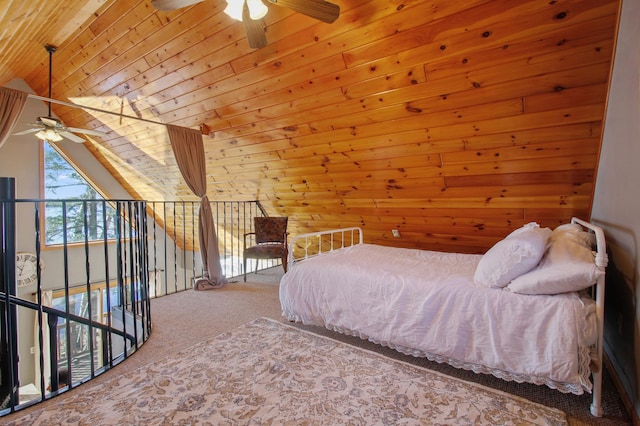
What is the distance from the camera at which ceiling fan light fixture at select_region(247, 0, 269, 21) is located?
69.5 inches

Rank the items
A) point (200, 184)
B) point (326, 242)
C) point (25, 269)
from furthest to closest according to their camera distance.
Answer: point (25, 269), point (326, 242), point (200, 184)

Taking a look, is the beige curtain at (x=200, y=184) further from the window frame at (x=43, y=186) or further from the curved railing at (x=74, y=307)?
the window frame at (x=43, y=186)

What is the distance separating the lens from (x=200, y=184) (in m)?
3.90

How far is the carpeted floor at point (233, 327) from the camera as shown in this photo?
1.69 metres

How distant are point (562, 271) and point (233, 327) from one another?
8.11 ft

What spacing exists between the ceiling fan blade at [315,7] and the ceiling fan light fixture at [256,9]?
6 centimetres

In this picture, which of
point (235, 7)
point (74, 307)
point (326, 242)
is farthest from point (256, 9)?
point (74, 307)

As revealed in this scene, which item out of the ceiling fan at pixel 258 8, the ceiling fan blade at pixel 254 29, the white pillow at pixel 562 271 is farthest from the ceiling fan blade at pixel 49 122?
the white pillow at pixel 562 271

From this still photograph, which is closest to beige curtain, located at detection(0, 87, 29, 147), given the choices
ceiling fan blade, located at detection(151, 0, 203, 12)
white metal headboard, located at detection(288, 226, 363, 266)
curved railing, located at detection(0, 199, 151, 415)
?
curved railing, located at detection(0, 199, 151, 415)

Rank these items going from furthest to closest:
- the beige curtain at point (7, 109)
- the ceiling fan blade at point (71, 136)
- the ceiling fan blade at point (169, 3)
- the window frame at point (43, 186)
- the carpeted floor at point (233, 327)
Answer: the window frame at point (43, 186)
the ceiling fan blade at point (71, 136)
the beige curtain at point (7, 109)
the ceiling fan blade at point (169, 3)
the carpeted floor at point (233, 327)

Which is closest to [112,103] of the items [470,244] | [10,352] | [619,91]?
[10,352]

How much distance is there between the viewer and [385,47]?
7.74 feet

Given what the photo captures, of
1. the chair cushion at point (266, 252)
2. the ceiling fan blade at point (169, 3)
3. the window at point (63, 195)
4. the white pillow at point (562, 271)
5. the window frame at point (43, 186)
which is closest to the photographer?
the white pillow at point (562, 271)

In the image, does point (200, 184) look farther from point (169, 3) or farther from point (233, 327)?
point (169, 3)
